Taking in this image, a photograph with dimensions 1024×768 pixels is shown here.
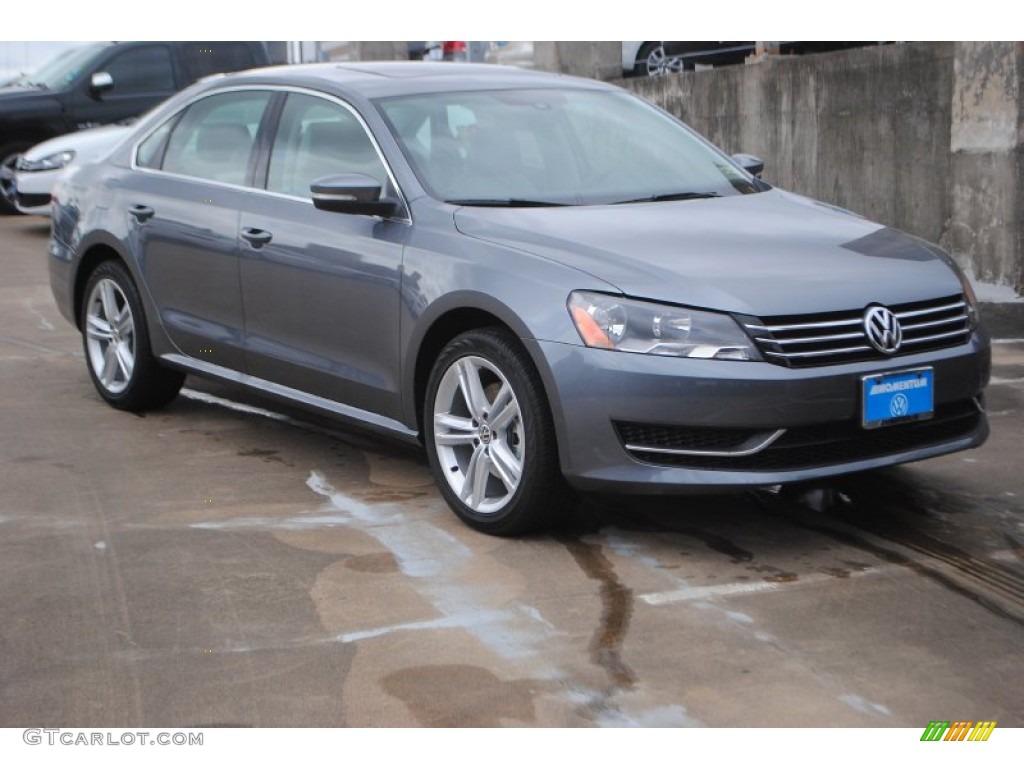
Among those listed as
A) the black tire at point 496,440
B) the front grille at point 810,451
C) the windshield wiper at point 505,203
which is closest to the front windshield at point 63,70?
the windshield wiper at point 505,203

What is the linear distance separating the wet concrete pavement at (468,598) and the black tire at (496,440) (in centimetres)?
11

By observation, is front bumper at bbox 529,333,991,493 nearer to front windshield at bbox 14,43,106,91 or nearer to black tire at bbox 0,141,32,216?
front windshield at bbox 14,43,106,91

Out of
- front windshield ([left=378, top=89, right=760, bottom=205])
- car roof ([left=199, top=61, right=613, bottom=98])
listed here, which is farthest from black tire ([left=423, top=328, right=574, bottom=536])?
car roof ([left=199, top=61, right=613, bottom=98])

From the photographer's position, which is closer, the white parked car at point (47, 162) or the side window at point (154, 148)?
the side window at point (154, 148)

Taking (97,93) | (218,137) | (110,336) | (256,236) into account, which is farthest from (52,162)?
(256,236)

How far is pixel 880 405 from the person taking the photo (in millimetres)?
5059

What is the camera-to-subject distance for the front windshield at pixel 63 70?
54.1ft

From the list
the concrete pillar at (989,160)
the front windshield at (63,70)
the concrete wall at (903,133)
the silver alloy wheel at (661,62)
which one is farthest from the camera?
the front windshield at (63,70)

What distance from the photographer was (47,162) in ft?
48.3

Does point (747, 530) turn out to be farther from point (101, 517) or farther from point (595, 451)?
point (101, 517)

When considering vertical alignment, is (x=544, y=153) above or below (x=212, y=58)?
above

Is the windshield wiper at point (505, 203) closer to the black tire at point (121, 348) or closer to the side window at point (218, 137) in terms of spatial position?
the side window at point (218, 137)

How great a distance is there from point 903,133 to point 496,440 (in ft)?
20.2

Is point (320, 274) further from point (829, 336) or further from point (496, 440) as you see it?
point (829, 336)
